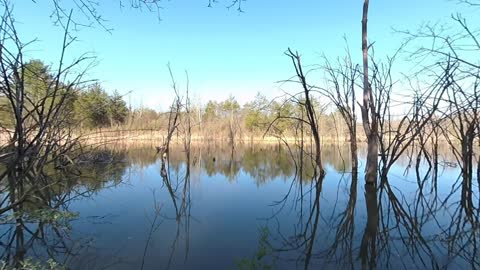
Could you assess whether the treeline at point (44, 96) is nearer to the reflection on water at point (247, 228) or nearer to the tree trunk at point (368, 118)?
the reflection on water at point (247, 228)

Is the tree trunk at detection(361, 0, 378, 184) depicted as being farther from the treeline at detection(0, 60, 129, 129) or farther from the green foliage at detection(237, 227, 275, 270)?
the treeline at detection(0, 60, 129, 129)

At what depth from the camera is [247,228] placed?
549 cm

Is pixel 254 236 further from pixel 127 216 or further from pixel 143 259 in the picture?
pixel 127 216

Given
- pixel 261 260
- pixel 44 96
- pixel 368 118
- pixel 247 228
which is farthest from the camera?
pixel 368 118

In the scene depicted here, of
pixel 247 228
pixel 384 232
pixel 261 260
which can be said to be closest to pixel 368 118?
pixel 384 232

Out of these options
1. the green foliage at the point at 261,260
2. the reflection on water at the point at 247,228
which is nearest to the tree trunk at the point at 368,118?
the reflection on water at the point at 247,228

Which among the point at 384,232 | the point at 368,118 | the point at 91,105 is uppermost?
the point at 91,105

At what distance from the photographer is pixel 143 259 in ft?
13.2

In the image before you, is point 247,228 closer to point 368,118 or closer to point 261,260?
point 261,260

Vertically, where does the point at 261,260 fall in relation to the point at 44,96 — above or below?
below

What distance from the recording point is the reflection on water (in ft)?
13.1

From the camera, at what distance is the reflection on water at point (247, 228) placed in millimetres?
4008

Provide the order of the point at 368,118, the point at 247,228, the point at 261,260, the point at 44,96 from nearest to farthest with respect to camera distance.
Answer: the point at 261,260 < the point at 44,96 < the point at 247,228 < the point at 368,118

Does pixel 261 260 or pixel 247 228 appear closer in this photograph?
pixel 261 260
